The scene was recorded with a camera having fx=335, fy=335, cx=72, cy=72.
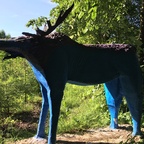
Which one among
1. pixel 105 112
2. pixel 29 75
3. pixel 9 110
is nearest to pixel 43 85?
pixel 105 112

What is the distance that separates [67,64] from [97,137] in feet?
4.96

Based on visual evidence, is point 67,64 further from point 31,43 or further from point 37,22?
point 37,22

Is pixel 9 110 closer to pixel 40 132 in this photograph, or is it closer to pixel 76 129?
pixel 76 129

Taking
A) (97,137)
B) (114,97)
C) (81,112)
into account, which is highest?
(114,97)

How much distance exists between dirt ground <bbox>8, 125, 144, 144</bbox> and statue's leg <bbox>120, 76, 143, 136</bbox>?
26cm

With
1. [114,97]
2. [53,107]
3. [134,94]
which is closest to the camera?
[53,107]

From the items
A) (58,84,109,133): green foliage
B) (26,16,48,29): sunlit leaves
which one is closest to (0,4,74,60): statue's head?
(58,84,109,133): green foliage

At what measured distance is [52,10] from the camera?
26.9 ft

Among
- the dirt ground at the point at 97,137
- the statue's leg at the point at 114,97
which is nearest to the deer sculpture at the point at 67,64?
the dirt ground at the point at 97,137

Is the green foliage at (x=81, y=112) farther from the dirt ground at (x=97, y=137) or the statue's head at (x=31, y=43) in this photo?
the statue's head at (x=31, y=43)

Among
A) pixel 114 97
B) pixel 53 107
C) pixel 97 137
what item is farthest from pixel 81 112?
pixel 53 107

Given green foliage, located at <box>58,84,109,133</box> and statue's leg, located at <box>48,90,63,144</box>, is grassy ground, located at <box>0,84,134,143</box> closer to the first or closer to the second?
green foliage, located at <box>58,84,109,133</box>

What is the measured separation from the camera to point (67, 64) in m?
4.17

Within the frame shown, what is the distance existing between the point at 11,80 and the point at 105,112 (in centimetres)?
225
